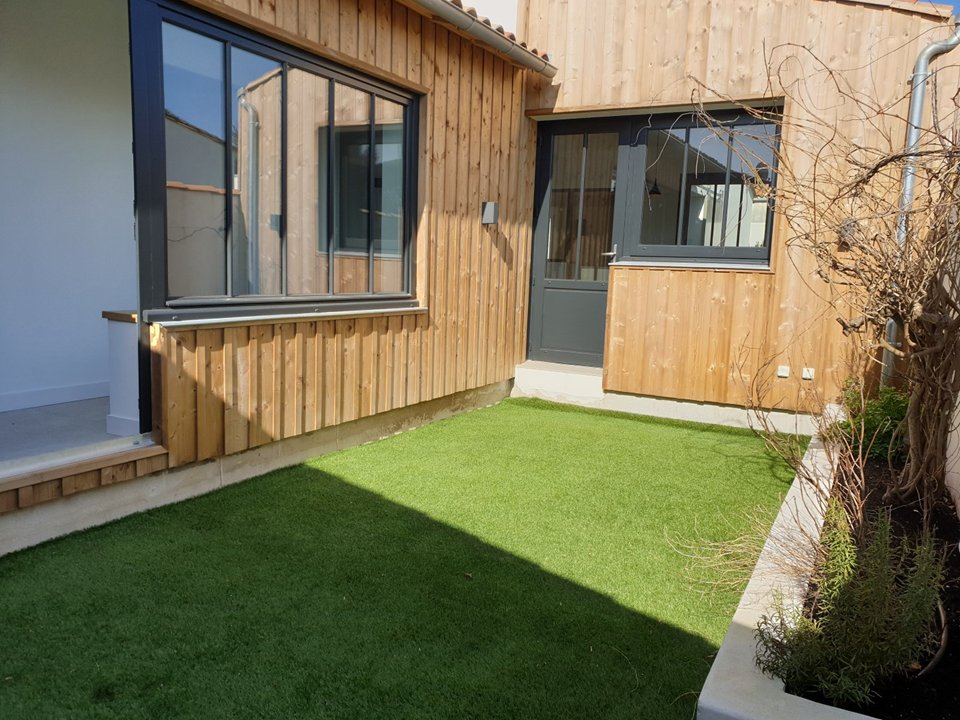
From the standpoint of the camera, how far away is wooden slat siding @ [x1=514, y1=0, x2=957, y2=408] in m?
6.08

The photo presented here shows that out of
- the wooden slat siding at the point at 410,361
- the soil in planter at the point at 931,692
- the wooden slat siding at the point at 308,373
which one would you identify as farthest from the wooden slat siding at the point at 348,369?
the soil in planter at the point at 931,692

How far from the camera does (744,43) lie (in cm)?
643

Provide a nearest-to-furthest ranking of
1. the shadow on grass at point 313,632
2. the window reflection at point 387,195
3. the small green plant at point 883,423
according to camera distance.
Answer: the shadow on grass at point 313,632 → the small green plant at point 883,423 → the window reflection at point 387,195

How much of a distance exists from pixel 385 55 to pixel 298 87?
874mm

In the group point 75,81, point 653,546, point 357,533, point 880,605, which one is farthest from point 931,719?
point 75,81

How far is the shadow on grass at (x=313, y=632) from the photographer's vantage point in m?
2.47

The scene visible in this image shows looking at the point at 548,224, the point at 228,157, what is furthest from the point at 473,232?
the point at 228,157

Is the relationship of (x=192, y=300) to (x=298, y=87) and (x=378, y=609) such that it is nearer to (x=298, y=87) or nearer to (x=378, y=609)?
(x=298, y=87)

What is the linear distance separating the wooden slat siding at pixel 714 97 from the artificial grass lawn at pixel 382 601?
183cm

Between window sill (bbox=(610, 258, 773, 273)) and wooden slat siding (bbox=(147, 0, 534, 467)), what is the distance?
114 centimetres

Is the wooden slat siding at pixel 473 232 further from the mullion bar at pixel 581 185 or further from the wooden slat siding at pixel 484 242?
the mullion bar at pixel 581 185

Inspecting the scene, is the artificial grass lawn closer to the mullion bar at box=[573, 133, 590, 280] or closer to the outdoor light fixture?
the outdoor light fixture

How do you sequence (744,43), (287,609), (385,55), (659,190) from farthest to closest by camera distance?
(659,190) < (744,43) < (385,55) < (287,609)

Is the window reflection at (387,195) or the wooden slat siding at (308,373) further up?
the window reflection at (387,195)
